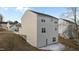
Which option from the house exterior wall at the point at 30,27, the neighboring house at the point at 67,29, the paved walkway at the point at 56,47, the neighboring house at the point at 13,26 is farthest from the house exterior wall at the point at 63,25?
the neighboring house at the point at 13,26

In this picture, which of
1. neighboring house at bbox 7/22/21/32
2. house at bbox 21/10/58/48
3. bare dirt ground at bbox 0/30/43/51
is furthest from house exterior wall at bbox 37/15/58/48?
neighboring house at bbox 7/22/21/32

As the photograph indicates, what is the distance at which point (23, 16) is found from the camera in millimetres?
1782

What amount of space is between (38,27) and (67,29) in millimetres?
315

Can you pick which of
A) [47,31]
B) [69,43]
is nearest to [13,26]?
[47,31]

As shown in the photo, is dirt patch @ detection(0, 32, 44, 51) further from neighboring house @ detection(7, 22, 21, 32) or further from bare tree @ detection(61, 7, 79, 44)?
bare tree @ detection(61, 7, 79, 44)

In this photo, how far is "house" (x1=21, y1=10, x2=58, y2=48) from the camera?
5.84 feet

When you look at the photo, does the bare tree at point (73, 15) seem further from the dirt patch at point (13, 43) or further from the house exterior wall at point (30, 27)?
the dirt patch at point (13, 43)

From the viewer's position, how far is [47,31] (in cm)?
180

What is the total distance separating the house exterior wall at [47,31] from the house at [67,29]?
0.06 meters

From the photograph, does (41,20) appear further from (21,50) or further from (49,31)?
(21,50)

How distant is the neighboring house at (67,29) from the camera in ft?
5.86

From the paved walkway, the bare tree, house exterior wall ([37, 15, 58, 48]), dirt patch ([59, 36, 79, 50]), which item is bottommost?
the paved walkway

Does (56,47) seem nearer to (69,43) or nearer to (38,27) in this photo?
(69,43)

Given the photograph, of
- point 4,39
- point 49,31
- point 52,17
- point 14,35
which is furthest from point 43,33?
point 4,39
